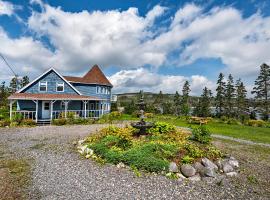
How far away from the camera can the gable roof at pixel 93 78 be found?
1160 inches

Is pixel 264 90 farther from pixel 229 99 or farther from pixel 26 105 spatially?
pixel 26 105

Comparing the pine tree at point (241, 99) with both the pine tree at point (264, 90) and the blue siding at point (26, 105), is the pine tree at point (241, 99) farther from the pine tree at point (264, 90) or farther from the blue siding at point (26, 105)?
the blue siding at point (26, 105)

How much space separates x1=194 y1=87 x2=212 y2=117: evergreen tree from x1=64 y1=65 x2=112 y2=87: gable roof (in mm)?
20232

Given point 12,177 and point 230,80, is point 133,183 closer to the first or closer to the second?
point 12,177

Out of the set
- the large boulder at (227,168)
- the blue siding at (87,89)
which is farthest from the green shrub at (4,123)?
the large boulder at (227,168)

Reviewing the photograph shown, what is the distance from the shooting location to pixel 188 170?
646cm

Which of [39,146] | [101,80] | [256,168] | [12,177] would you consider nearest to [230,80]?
[101,80]

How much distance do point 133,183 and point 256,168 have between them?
485 centimetres

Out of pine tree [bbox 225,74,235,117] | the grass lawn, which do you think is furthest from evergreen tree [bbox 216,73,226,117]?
the grass lawn

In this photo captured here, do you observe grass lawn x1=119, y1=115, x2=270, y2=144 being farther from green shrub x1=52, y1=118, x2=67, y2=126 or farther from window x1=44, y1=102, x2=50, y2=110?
window x1=44, y1=102, x2=50, y2=110

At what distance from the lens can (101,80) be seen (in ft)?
104

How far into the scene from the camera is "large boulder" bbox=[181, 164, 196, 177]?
21.0 ft

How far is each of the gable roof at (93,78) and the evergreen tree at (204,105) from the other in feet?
66.4

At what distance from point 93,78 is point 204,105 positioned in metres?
23.5
